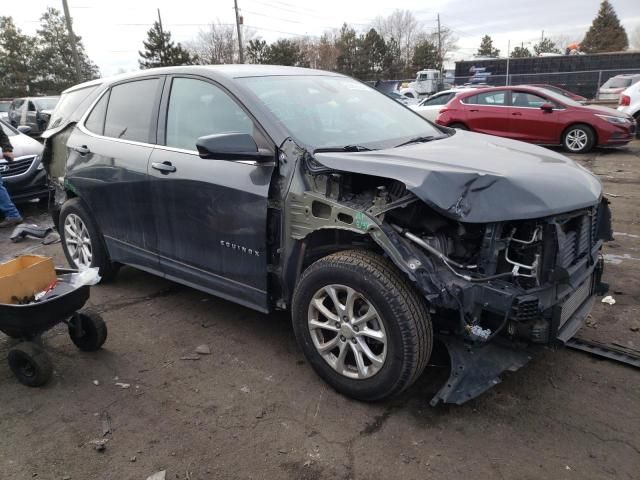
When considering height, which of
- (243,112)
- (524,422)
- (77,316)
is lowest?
(524,422)

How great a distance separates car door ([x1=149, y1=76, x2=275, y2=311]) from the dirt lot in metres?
0.51

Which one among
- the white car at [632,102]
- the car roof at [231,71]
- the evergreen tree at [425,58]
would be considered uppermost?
the evergreen tree at [425,58]

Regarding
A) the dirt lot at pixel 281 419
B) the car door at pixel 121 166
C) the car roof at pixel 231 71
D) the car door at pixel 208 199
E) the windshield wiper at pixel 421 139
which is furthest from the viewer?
the car door at pixel 121 166

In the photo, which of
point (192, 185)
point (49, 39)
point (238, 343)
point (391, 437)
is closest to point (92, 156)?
point (192, 185)

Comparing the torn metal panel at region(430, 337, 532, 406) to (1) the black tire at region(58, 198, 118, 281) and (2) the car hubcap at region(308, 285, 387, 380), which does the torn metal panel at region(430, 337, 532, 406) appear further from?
(1) the black tire at region(58, 198, 118, 281)

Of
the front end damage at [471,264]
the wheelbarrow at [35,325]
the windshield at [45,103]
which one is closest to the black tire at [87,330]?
the wheelbarrow at [35,325]

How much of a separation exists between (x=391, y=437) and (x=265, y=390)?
0.81m

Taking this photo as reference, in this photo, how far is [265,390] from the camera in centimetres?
299

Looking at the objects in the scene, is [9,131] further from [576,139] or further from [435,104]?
[576,139]

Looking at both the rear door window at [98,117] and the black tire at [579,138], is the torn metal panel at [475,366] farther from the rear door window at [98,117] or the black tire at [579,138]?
the black tire at [579,138]

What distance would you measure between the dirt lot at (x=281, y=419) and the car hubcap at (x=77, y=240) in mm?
1095

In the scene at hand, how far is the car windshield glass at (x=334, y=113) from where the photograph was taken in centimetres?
316

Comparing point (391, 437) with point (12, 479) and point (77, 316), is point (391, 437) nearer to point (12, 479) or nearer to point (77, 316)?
point (12, 479)

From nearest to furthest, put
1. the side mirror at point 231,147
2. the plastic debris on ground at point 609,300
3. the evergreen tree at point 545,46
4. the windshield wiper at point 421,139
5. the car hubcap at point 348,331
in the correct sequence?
the car hubcap at point 348,331, the side mirror at point 231,147, the windshield wiper at point 421,139, the plastic debris on ground at point 609,300, the evergreen tree at point 545,46
